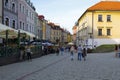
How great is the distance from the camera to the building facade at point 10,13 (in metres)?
40.7

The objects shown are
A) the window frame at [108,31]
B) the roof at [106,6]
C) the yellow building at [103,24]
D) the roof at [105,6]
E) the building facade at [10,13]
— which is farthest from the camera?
the roof at [106,6]

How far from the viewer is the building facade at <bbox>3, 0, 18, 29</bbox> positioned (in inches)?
1601

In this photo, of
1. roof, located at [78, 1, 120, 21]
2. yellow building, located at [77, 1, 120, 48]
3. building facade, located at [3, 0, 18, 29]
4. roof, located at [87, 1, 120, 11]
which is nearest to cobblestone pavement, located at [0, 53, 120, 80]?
building facade, located at [3, 0, 18, 29]

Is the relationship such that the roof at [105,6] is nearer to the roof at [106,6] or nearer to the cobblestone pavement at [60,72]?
the roof at [106,6]

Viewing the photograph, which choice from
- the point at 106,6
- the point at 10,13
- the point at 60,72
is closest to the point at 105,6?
the point at 106,6

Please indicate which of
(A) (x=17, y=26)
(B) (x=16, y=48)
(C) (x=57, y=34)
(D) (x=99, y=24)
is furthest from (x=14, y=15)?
(C) (x=57, y=34)

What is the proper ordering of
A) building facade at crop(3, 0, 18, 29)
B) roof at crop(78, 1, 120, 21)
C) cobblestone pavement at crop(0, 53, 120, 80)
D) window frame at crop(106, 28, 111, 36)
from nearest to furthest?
cobblestone pavement at crop(0, 53, 120, 80)
building facade at crop(3, 0, 18, 29)
window frame at crop(106, 28, 111, 36)
roof at crop(78, 1, 120, 21)

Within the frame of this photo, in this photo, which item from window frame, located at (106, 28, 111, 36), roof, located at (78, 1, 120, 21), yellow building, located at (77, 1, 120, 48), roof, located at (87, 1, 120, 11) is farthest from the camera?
roof, located at (87, 1, 120, 11)

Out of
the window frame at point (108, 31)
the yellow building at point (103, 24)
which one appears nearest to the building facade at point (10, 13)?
the yellow building at point (103, 24)

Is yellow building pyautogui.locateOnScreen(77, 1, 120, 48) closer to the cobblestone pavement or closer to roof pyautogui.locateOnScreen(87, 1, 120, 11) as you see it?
roof pyautogui.locateOnScreen(87, 1, 120, 11)

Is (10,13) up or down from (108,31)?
up

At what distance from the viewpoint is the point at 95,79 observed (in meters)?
14.4

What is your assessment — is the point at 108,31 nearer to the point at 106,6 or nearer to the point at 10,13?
the point at 106,6

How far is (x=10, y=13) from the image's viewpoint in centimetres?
4312
